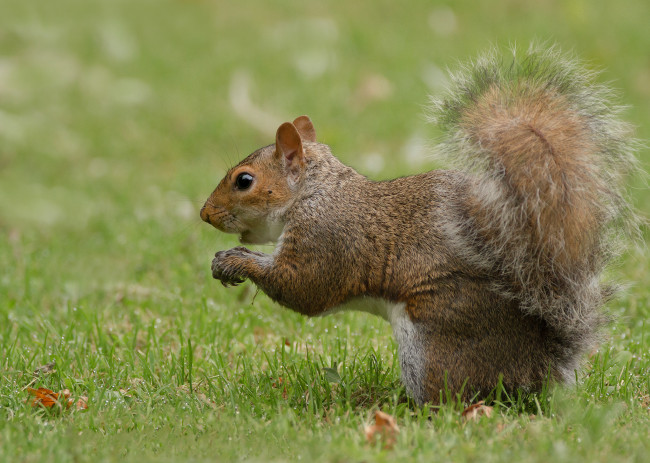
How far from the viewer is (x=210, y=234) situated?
438cm

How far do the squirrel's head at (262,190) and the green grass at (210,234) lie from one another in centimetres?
47

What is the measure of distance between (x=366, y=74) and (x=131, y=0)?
3063 millimetres

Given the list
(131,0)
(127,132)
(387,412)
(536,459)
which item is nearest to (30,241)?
(127,132)

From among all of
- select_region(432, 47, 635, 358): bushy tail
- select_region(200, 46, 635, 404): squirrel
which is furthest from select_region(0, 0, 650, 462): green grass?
select_region(432, 47, 635, 358): bushy tail

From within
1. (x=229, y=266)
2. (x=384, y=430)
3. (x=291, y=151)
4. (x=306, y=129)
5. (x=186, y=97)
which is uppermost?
(x=186, y=97)

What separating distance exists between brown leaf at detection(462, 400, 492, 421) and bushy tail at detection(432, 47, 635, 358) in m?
0.30

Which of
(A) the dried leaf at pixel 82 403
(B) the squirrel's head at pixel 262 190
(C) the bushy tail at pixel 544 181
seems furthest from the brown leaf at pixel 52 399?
(C) the bushy tail at pixel 544 181

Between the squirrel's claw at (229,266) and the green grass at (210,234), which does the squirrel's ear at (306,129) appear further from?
the green grass at (210,234)

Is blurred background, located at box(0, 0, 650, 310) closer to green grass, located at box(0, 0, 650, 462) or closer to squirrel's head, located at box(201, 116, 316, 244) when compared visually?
green grass, located at box(0, 0, 650, 462)

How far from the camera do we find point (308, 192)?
8.68ft

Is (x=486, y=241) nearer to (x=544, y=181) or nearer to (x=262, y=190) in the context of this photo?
(x=544, y=181)

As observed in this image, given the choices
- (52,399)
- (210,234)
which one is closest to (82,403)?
(52,399)

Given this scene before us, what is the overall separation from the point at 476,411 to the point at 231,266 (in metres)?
0.84

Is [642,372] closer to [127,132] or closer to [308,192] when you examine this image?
Answer: [308,192]
